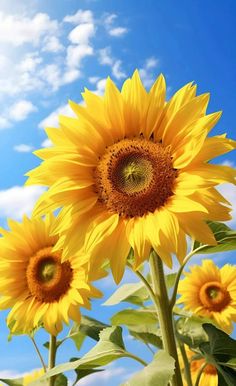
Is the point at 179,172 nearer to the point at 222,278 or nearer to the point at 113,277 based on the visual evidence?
the point at 113,277

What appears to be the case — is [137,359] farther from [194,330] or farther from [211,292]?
[211,292]

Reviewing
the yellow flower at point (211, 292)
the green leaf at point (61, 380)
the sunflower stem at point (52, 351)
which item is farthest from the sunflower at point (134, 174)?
the yellow flower at point (211, 292)

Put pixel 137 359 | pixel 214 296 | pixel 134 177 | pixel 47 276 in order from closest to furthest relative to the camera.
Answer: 1. pixel 137 359
2. pixel 134 177
3. pixel 47 276
4. pixel 214 296

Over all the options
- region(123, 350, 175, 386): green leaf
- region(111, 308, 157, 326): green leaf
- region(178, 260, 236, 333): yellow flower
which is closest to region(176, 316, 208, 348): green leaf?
region(111, 308, 157, 326): green leaf

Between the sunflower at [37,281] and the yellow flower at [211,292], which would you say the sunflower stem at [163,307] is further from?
the yellow flower at [211,292]

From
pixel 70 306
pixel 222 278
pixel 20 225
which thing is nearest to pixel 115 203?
pixel 70 306

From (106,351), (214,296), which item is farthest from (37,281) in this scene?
(106,351)

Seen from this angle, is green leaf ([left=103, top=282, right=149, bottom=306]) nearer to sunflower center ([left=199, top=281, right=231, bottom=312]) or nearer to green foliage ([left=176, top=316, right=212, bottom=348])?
green foliage ([left=176, top=316, right=212, bottom=348])

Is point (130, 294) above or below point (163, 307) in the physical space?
above
